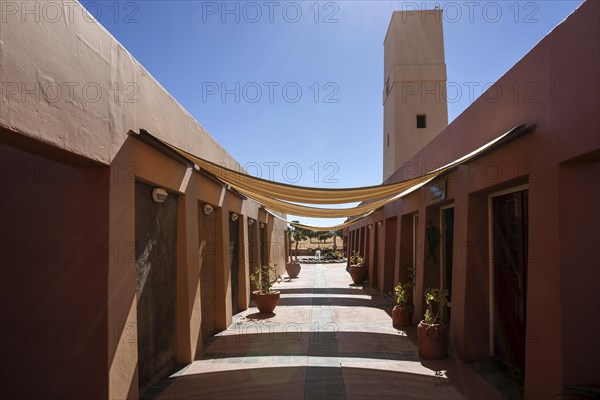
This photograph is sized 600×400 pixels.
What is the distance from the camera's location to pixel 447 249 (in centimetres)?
749

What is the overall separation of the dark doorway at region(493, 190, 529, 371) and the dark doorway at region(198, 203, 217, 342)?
4.42 metres

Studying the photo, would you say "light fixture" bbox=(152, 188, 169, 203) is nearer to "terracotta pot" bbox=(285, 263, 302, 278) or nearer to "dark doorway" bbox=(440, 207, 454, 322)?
"dark doorway" bbox=(440, 207, 454, 322)

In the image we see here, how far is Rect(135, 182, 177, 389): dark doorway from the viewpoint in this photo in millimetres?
4695

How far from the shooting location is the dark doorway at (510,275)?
4.95 metres

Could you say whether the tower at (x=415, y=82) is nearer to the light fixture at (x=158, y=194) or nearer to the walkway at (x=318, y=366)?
the walkway at (x=318, y=366)

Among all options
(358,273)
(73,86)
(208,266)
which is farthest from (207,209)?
(358,273)

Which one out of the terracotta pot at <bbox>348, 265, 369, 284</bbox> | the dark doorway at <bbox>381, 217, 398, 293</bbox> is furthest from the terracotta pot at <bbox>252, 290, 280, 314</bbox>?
the terracotta pot at <bbox>348, 265, 369, 284</bbox>

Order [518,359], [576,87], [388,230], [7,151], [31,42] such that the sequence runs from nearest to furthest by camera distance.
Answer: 1. [31,42]
2. [576,87]
3. [7,151]
4. [518,359]
5. [388,230]

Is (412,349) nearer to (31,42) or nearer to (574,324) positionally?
(574,324)

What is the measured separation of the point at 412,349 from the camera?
6383mm

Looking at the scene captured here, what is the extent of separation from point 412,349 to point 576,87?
4322 mm

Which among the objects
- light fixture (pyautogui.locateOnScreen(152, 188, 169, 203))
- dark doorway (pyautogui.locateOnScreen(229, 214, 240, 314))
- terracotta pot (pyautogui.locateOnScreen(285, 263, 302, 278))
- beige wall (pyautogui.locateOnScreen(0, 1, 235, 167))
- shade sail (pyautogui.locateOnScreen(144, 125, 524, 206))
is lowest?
terracotta pot (pyautogui.locateOnScreen(285, 263, 302, 278))

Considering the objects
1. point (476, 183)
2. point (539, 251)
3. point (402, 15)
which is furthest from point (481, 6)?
point (402, 15)

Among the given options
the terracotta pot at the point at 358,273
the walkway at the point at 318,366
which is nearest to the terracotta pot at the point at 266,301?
the walkway at the point at 318,366
